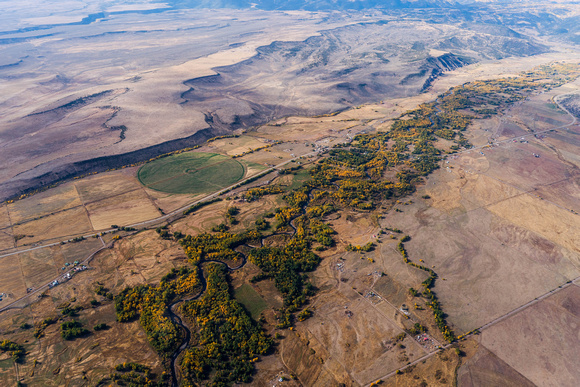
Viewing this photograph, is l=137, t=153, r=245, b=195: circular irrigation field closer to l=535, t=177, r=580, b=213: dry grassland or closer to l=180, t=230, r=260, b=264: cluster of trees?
l=180, t=230, r=260, b=264: cluster of trees

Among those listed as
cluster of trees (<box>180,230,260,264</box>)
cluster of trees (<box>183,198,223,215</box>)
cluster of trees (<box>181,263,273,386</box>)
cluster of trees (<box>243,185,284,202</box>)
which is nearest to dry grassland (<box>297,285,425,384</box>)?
cluster of trees (<box>181,263,273,386</box>)

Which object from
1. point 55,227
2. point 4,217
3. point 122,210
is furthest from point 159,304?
point 4,217

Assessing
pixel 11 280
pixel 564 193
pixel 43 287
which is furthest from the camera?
pixel 564 193

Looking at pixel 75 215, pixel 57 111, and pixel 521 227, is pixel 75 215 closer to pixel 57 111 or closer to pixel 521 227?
pixel 57 111

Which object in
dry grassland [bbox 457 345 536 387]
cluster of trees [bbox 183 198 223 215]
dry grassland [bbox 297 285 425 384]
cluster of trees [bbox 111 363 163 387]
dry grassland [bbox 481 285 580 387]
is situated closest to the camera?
cluster of trees [bbox 111 363 163 387]

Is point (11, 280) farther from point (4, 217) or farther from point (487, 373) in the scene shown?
point (487, 373)

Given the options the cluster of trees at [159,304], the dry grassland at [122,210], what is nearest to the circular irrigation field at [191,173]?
the dry grassland at [122,210]

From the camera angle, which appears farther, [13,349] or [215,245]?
[215,245]
